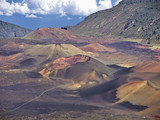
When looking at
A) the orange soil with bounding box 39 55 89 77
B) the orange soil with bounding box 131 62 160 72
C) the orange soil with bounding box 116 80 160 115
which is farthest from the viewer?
the orange soil with bounding box 39 55 89 77

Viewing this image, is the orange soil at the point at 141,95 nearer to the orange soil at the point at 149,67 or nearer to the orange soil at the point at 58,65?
the orange soil at the point at 149,67

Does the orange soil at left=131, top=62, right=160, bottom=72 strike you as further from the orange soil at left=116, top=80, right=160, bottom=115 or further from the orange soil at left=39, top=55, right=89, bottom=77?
the orange soil at left=39, top=55, right=89, bottom=77

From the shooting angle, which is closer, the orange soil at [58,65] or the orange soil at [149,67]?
the orange soil at [149,67]

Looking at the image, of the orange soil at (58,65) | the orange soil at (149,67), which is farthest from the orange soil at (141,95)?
the orange soil at (58,65)

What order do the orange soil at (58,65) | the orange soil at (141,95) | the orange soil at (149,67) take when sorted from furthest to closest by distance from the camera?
the orange soil at (58,65) < the orange soil at (149,67) < the orange soil at (141,95)

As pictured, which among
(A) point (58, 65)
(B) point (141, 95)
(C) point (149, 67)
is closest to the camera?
(B) point (141, 95)

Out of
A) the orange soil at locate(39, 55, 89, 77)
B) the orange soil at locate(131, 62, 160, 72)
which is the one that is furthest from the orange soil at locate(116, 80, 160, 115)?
the orange soil at locate(39, 55, 89, 77)

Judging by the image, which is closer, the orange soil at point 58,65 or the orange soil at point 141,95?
the orange soil at point 141,95

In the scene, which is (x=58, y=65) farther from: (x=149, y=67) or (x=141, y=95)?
(x=141, y=95)

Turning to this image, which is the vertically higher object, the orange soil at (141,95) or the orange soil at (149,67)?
the orange soil at (149,67)

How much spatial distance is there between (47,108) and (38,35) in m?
118

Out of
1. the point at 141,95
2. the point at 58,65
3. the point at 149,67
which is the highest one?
the point at 58,65

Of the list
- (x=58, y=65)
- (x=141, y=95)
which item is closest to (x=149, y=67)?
(x=141, y=95)

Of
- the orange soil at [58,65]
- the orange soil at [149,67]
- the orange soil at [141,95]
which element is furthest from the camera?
the orange soil at [58,65]
